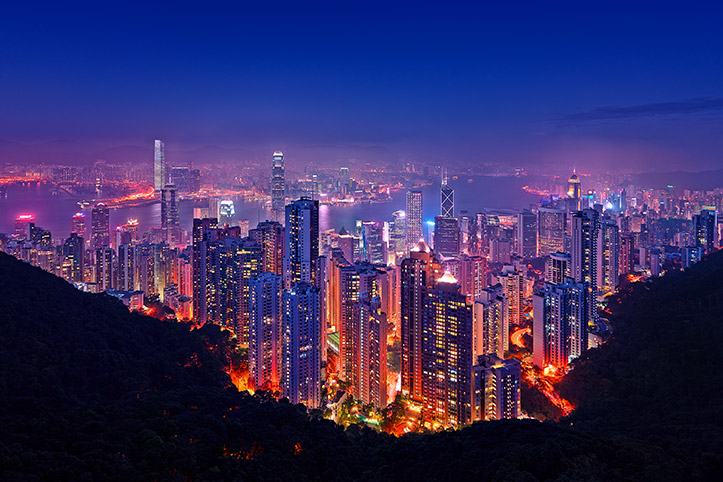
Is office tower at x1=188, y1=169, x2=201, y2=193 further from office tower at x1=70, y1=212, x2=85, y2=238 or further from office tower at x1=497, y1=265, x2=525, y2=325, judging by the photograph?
office tower at x1=497, y1=265, x2=525, y2=325

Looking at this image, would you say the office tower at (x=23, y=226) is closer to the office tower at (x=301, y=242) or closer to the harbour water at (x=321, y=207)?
the harbour water at (x=321, y=207)

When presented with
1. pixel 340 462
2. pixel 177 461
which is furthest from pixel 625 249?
pixel 177 461

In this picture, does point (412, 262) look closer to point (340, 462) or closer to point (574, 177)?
point (340, 462)

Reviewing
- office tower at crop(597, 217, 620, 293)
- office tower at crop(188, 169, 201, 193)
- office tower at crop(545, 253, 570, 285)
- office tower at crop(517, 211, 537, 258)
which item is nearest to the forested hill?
office tower at crop(545, 253, 570, 285)

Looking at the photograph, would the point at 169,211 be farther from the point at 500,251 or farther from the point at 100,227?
the point at 500,251

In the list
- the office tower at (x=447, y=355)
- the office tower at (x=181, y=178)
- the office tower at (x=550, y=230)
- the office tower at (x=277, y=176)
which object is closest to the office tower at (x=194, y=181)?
the office tower at (x=181, y=178)

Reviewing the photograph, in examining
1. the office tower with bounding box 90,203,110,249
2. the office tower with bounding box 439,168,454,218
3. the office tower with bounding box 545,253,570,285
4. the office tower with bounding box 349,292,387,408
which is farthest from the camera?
the office tower with bounding box 439,168,454,218
